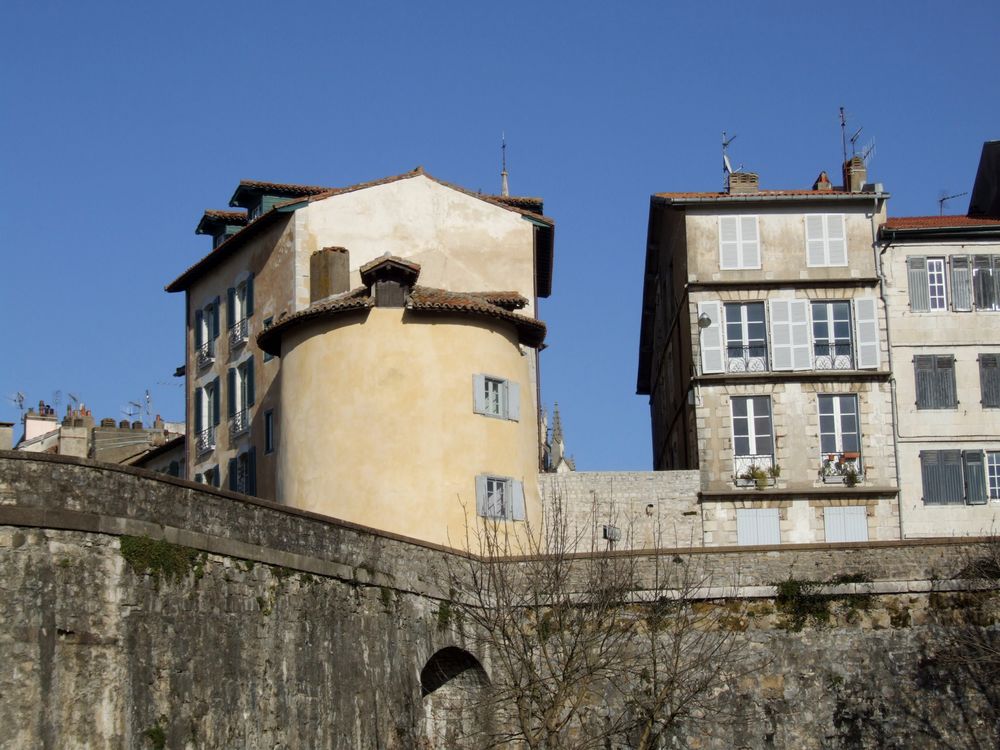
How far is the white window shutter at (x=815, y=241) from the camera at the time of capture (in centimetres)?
4344

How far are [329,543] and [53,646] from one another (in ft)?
23.7

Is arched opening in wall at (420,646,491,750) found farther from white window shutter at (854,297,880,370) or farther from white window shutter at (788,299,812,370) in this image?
white window shutter at (854,297,880,370)

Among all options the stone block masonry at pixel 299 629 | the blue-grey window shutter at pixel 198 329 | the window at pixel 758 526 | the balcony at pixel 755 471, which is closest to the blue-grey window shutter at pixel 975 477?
the balcony at pixel 755 471

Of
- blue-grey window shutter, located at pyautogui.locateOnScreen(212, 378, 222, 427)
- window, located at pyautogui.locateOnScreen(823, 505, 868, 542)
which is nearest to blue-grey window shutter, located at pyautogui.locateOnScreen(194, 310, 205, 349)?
blue-grey window shutter, located at pyautogui.locateOnScreen(212, 378, 222, 427)

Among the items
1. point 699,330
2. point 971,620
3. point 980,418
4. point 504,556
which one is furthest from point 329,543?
point 980,418

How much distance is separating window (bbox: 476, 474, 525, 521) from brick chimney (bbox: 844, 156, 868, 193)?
14.0 meters

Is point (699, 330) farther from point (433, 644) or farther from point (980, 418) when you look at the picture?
point (433, 644)

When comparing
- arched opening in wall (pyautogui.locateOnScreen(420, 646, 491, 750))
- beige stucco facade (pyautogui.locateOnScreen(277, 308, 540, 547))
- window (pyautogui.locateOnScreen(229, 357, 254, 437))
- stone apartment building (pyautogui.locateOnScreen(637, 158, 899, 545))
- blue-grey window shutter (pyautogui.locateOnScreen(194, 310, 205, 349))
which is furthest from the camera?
blue-grey window shutter (pyautogui.locateOnScreen(194, 310, 205, 349))

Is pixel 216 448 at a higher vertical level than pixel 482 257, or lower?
lower

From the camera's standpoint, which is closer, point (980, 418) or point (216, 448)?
point (980, 418)

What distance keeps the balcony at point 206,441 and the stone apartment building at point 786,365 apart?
13917 mm

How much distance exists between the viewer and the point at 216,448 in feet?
161

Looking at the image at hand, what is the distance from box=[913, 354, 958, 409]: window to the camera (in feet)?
140

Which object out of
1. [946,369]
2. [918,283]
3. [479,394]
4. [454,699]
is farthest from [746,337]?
Result: [454,699]
